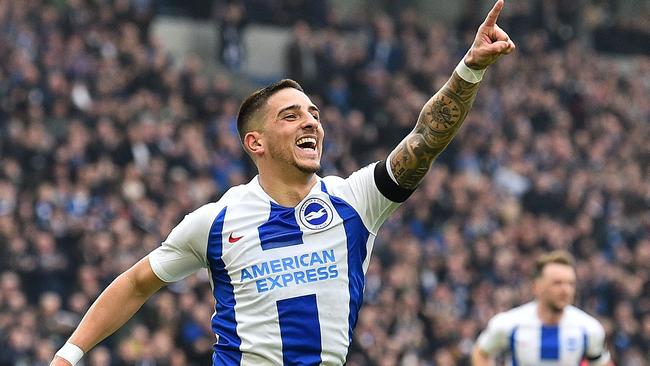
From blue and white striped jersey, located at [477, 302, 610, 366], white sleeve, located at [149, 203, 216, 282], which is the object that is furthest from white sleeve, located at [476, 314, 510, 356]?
white sleeve, located at [149, 203, 216, 282]

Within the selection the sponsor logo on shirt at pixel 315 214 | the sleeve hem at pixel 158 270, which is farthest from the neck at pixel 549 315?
the sleeve hem at pixel 158 270

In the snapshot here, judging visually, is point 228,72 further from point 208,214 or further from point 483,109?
point 208,214

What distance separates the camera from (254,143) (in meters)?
6.03

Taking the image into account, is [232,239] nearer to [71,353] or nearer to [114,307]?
[114,307]

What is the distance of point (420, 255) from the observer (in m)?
18.8

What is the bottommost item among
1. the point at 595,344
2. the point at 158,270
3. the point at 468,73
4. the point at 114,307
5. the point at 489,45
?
the point at 595,344

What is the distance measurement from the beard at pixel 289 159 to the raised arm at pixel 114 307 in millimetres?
732

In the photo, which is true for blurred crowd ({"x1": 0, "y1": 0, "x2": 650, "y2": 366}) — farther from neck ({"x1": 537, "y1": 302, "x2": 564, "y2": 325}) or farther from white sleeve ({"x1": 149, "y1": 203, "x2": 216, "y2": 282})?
white sleeve ({"x1": 149, "y1": 203, "x2": 216, "y2": 282})

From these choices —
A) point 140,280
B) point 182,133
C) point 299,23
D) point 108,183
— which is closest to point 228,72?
point 299,23

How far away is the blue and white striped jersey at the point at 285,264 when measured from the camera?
5641 millimetres

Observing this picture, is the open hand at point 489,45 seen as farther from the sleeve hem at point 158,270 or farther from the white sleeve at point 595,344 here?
the white sleeve at point 595,344

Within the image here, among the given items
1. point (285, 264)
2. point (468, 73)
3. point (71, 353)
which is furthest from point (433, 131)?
point (71, 353)

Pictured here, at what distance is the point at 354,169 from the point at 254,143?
1427 cm

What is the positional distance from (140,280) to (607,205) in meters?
17.7
